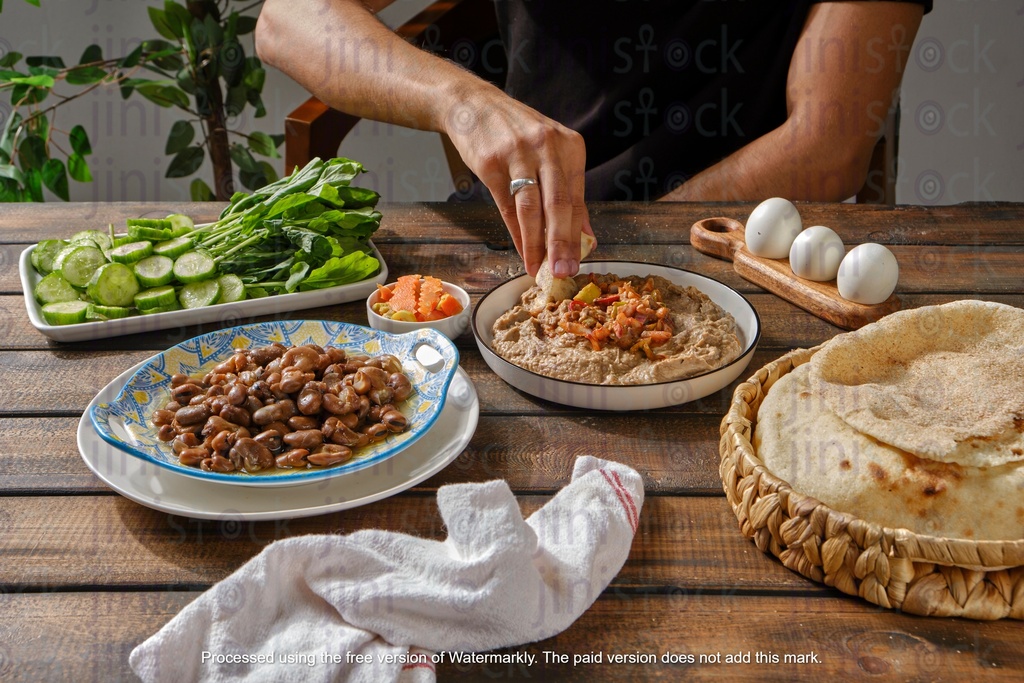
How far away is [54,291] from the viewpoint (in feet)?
5.43

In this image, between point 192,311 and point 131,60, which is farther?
point 131,60

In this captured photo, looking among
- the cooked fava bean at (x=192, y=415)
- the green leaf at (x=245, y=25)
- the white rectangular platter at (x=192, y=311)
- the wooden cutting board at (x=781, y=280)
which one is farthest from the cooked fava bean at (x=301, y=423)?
the green leaf at (x=245, y=25)

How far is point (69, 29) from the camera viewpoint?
12.4ft

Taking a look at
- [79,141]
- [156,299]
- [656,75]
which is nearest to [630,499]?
[156,299]

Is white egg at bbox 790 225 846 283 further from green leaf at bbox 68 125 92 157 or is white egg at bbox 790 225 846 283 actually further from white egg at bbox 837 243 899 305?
green leaf at bbox 68 125 92 157

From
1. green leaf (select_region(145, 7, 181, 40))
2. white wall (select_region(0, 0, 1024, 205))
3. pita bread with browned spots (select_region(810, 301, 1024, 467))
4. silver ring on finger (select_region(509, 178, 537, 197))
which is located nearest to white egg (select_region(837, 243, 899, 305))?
pita bread with browned spots (select_region(810, 301, 1024, 467))

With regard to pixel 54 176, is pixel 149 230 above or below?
above

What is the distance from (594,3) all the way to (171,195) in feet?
8.24

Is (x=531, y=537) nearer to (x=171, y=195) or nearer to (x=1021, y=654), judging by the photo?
(x=1021, y=654)

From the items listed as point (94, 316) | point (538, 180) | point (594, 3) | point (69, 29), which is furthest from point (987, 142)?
point (69, 29)

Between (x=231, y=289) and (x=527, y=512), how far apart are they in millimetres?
823

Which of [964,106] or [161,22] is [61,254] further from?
[964,106]

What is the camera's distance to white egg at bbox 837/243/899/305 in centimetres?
156

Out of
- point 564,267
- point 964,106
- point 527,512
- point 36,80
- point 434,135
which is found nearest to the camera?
point 527,512
